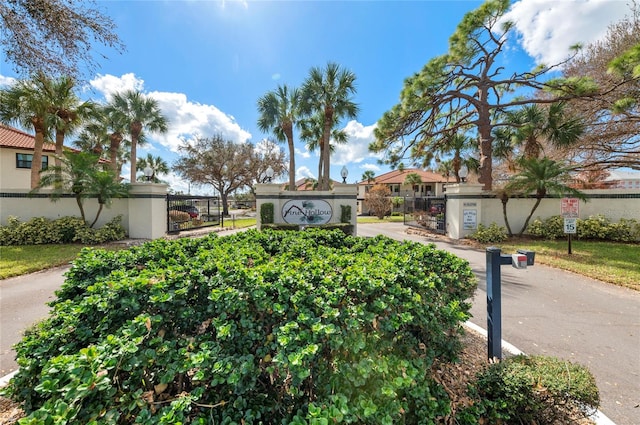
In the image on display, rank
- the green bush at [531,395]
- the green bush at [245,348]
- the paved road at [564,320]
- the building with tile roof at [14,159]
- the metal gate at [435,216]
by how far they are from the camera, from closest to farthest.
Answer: the green bush at [245,348], the green bush at [531,395], the paved road at [564,320], the metal gate at [435,216], the building with tile roof at [14,159]

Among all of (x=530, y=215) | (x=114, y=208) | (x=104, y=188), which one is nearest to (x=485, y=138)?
(x=530, y=215)

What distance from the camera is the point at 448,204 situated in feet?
41.3

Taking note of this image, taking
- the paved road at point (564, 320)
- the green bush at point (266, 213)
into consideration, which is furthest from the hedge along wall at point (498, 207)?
the green bush at point (266, 213)

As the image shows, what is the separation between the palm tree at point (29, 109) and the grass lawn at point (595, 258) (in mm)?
19378

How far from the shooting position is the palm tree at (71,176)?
9.46 meters

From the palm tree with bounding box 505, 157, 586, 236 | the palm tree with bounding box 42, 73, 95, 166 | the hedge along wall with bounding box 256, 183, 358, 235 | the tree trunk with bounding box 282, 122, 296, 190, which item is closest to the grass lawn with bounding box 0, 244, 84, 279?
the palm tree with bounding box 42, 73, 95, 166

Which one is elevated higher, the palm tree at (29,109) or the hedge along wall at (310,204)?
the palm tree at (29,109)

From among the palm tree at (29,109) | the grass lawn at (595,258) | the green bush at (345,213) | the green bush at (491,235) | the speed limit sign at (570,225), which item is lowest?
the grass lawn at (595,258)

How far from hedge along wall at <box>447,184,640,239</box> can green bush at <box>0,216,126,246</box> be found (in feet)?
48.8

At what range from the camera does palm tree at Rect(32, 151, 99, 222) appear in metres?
9.46

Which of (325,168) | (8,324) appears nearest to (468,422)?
(8,324)

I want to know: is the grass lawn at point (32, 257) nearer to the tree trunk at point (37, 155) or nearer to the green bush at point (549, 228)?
the tree trunk at point (37, 155)

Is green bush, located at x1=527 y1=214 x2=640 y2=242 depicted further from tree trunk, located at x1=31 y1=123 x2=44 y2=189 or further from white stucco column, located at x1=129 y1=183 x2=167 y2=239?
tree trunk, located at x1=31 y1=123 x2=44 y2=189

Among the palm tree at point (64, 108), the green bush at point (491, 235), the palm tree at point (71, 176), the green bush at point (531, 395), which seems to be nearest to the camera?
the green bush at point (531, 395)
